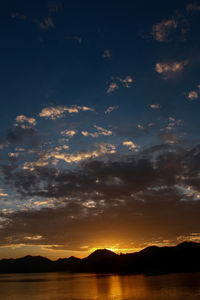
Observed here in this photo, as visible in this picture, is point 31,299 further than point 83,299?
Yes

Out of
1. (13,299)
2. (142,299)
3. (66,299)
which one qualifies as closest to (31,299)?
(13,299)

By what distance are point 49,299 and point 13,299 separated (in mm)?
16642

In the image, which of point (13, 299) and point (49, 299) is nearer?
point (49, 299)

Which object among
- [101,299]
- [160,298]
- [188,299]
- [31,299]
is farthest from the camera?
[31,299]

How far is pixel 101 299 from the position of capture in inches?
3415

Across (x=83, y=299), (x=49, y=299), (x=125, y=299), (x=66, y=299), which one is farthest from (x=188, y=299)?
(x=49, y=299)

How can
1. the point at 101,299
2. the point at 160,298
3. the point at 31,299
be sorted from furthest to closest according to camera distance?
1. the point at 31,299
2. the point at 101,299
3. the point at 160,298

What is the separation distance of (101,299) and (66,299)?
39.6 feet

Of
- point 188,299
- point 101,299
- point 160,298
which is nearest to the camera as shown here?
point 188,299

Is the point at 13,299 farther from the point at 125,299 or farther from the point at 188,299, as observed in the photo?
the point at 188,299

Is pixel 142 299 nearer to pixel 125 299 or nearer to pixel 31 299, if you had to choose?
pixel 125 299

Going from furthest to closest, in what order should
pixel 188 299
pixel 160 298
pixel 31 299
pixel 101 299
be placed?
pixel 31 299, pixel 101 299, pixel 160 298, pixel 188 299

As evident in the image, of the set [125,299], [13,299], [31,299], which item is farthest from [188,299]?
[13,299]

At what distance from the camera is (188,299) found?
7394 centimetres
